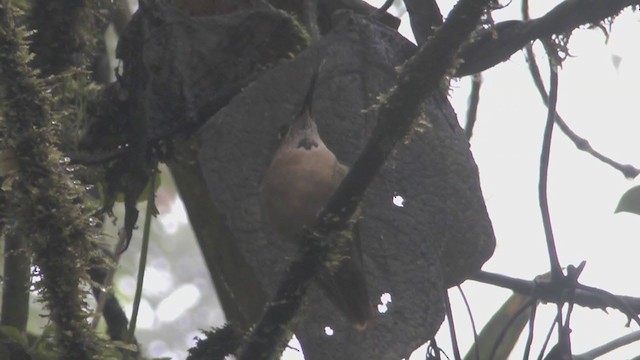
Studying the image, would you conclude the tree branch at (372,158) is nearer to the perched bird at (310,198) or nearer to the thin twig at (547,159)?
the perched bird at (310,198)

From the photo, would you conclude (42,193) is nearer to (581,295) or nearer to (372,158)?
(372,158)

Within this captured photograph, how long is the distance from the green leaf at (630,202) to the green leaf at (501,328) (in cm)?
32

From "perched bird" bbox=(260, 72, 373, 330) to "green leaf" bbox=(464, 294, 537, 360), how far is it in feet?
2.69

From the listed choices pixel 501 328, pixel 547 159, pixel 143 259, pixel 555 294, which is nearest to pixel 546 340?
pixel 555 294

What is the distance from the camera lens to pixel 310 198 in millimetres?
1871

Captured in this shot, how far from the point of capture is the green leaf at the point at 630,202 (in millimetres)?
2490

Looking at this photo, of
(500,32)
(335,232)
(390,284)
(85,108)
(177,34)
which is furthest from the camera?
(85,108)

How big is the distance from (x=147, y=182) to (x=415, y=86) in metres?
0.98

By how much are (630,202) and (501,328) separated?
0.43 metres

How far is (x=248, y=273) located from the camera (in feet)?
8.11

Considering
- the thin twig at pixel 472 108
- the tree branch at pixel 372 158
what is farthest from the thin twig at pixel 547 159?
the tree branch at pixel 372 158

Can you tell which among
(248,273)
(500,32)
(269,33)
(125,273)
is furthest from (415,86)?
(125,273)

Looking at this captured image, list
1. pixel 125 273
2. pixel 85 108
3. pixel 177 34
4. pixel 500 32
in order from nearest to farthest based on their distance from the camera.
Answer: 1. pixel 500 32
2. pixel 177 34
3. pixel 85 108
4. pixel 125 273

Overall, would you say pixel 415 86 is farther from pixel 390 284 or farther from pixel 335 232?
pixel 390 284
